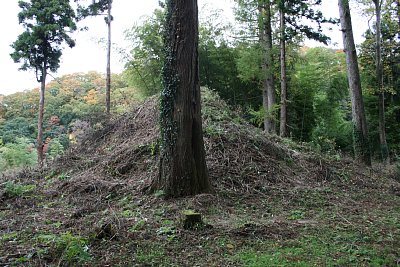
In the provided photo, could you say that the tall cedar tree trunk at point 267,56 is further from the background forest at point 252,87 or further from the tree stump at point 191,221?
the tree stump at point 191,221

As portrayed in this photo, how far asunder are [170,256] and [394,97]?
66.3ft

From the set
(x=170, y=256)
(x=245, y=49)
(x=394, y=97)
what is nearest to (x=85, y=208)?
(x=170, y=256)

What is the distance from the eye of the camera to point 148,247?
3393 millimetres

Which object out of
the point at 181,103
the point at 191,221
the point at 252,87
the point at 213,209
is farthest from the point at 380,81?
the point at 191,221

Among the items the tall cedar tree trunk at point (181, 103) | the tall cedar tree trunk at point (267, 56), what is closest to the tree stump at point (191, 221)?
the tall cedar tree trunk at point (181, 103)

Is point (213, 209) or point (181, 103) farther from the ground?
point (181, 103)

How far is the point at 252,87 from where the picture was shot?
16172 mm

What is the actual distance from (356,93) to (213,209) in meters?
6.93

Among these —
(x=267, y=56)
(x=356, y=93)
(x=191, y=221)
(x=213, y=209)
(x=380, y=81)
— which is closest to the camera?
(x=191, y=221)

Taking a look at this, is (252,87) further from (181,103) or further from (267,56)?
(181,103)

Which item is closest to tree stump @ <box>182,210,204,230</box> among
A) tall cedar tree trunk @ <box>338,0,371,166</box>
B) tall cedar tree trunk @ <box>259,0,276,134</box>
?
tall cedar tree trunk @ <box>338,0,371,166</box>

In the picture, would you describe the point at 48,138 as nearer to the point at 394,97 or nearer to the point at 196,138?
the point at 196,138

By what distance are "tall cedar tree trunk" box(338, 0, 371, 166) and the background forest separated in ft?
2.79

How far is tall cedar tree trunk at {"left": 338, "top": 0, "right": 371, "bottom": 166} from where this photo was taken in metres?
9.59
